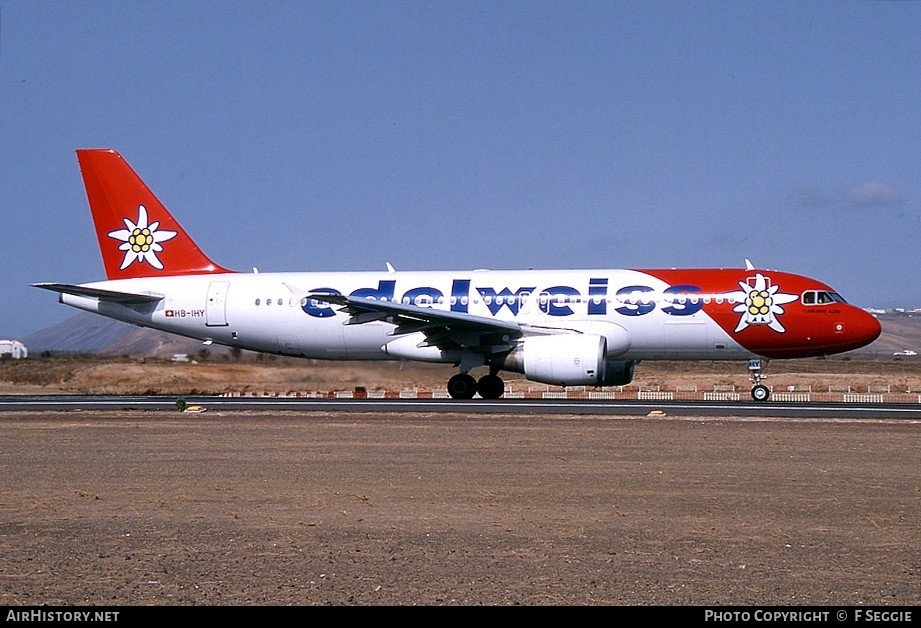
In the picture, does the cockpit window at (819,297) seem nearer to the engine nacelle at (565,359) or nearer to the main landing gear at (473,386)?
the engine nacelle at (565,359)

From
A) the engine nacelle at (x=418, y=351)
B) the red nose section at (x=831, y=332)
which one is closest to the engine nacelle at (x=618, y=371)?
the red nose section at (x=831, y=332)

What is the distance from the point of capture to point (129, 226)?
3222 cm

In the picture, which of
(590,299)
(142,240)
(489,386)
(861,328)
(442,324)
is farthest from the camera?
(142,240)

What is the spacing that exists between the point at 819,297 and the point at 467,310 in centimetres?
920

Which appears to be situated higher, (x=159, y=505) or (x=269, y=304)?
(x=269, y=304)

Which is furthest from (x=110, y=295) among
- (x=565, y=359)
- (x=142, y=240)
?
(x=565, y=359)

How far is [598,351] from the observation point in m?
25.5

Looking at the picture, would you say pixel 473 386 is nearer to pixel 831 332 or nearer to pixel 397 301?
pixel 397 301

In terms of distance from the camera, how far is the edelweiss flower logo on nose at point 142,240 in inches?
1265

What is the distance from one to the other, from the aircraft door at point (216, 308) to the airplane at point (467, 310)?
0.03 meters

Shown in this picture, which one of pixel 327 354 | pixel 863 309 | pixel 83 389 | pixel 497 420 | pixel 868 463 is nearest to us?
pixel 868 463
